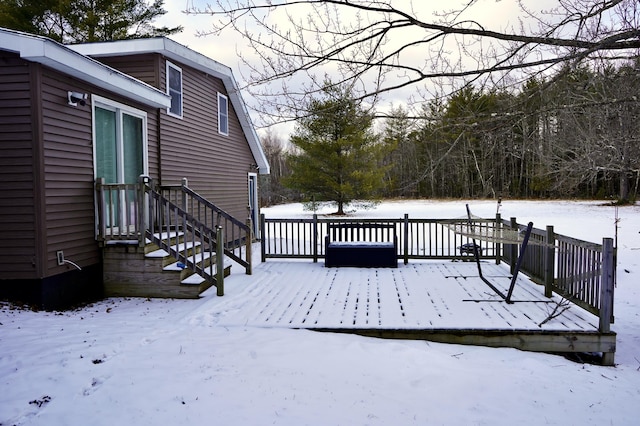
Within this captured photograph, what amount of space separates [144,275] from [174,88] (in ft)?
14.9

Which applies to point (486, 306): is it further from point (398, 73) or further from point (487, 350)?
point (398, 73)

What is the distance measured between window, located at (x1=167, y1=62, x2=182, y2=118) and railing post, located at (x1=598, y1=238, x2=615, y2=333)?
761 cm

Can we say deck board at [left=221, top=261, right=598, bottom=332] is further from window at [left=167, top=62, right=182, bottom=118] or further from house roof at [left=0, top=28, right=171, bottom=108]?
window at [left=167, top=62, right=182, bottom=118]

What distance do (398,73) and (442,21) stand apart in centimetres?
60

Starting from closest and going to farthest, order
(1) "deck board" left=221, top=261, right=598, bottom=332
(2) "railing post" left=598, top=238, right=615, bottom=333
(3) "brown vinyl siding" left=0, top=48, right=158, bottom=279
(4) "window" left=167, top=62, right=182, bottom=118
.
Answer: (2) "railing post" left=598, top=238, right=615, bottom=333 → (1) "deck board" left=221, top=261, right=598, bottom=332 → (3) "brown vinyl siding" left=0, top=48, right=158, bottom=279 → (4) "window" left=167, top=62, right=182, bottom=118

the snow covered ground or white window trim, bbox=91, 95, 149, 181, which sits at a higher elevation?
white window trim, bbox=91, 95, 149, 181

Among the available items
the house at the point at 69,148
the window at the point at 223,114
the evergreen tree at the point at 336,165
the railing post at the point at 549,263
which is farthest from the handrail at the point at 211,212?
the evergreen tree at the point at 336,165

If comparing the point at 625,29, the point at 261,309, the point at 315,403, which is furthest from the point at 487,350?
the point at 625,29

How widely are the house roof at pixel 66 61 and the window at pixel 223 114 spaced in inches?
169

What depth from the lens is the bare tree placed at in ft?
13.3

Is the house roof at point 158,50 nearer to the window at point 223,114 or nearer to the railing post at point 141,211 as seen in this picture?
the window at point 223,114

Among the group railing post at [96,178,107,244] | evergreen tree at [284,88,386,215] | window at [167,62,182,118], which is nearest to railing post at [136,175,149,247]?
railing post at [96,178,107,244]

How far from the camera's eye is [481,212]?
24016 mm

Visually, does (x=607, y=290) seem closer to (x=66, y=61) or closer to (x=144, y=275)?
(x=144, y=275)
